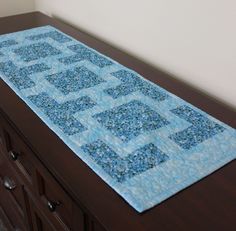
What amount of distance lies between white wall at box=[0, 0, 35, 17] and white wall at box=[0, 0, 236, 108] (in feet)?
2.05

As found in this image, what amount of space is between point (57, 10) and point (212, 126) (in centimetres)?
113

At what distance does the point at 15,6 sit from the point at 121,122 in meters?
1.26

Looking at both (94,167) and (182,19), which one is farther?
(182,19)

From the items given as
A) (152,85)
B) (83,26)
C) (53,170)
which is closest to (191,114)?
(152,85)

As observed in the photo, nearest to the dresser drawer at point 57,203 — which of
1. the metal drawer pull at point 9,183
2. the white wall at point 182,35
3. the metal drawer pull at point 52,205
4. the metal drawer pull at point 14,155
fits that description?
the metal drawer pull at point 52,205

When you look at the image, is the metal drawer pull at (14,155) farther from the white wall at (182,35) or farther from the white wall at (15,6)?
the white wall at (15,6)

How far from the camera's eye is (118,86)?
1.03 m

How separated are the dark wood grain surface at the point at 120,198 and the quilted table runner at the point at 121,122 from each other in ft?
0.05

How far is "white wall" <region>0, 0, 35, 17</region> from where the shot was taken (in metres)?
1.75

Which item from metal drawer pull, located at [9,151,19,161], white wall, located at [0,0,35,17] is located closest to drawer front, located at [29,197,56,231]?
metal drawer pull, located at [9,151,19,161]

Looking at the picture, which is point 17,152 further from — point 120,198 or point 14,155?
point 120,198

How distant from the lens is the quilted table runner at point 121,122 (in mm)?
694

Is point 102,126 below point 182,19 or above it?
below

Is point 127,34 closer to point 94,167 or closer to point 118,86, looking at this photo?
point 118,86
